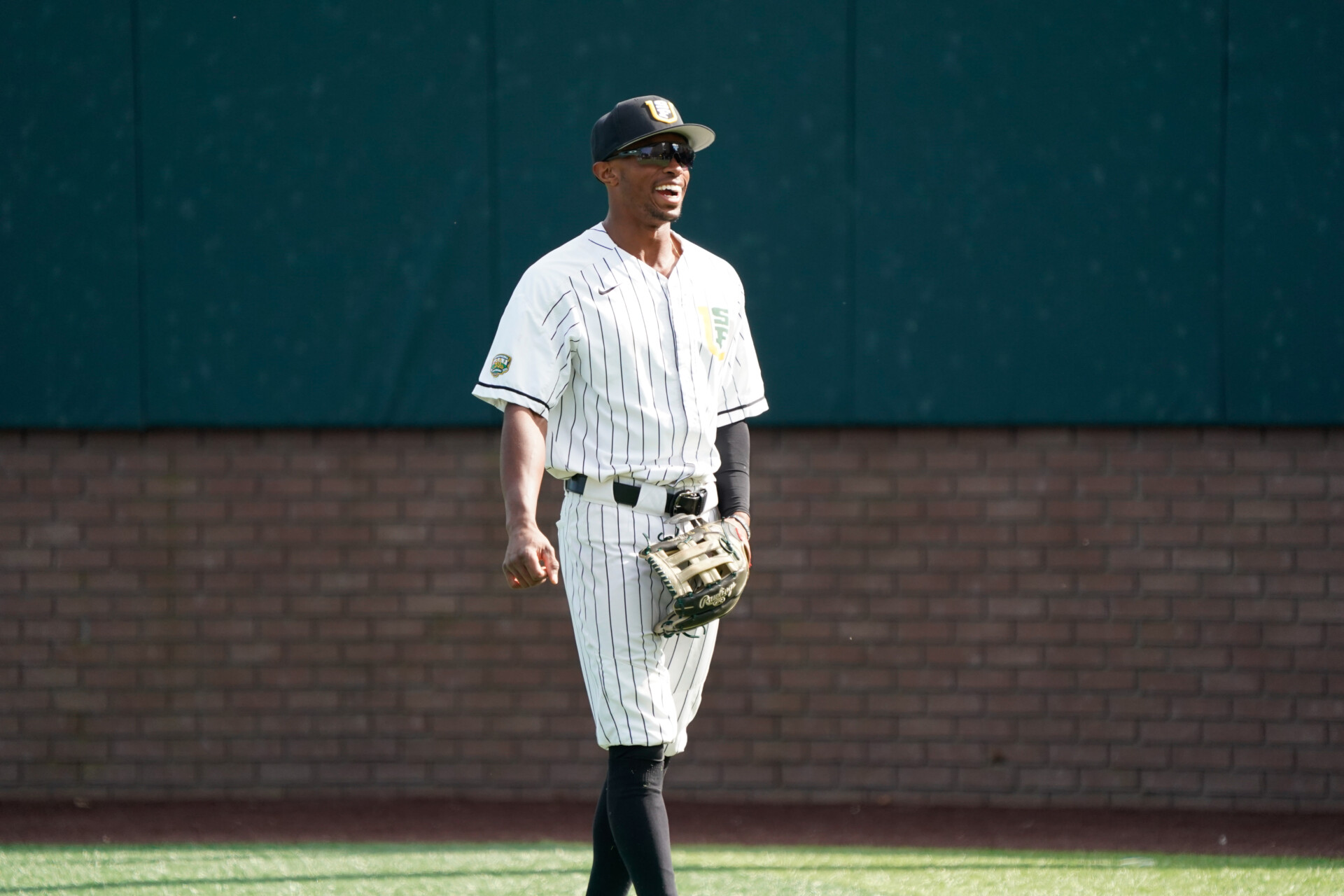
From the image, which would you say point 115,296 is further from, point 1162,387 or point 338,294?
point 1162,387

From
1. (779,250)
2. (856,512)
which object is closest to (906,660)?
(856,512)

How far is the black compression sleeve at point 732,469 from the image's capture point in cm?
360

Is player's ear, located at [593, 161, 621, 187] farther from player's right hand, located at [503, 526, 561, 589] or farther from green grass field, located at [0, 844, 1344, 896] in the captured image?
green grass field, located at [0, 844, 1344, 896]

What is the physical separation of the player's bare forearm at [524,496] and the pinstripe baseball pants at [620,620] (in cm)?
12

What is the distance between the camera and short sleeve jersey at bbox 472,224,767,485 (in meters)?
3.30

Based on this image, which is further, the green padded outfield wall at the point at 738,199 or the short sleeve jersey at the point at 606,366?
the green padded outfield wall at the point at 738,199

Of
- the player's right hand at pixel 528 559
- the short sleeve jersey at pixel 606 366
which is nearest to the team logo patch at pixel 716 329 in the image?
the short sleeve jersey at pixel 606 366

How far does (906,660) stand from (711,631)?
93.0 inches

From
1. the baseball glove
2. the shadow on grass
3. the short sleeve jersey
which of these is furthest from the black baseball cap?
the shadow on grass

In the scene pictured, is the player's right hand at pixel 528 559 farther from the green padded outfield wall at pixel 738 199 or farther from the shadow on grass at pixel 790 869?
the green padded outfield wall at pixel 738 199

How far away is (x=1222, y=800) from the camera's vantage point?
562cm

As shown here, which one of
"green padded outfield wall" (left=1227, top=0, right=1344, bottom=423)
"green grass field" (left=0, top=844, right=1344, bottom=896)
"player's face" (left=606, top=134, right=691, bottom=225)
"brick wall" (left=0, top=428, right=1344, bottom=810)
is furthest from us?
"brick wall" (left=0, top=428, right=1344, bottom=810)

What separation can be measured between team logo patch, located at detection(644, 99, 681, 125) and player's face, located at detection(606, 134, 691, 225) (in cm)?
4

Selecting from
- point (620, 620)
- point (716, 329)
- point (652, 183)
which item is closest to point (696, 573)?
point (620, 620)
